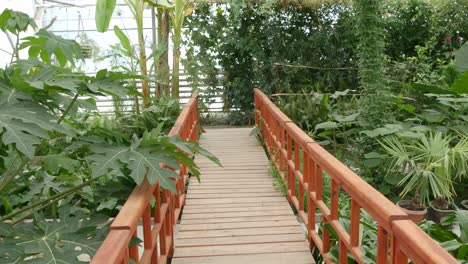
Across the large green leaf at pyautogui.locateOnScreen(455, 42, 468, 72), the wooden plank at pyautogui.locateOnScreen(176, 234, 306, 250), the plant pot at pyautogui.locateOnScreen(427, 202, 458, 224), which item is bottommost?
the plant pot at pyautogui.locateOnScreen(427, 202, 458, 224)

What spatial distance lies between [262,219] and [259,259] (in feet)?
2.63

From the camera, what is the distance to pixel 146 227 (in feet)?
7.79

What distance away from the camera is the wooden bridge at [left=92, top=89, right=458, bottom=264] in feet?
5.70

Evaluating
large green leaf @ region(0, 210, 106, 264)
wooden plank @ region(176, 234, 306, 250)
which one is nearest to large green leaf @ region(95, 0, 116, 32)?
wooden plank @ region(176, 234, 306, 250)

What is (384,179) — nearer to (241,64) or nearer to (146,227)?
(146,227)

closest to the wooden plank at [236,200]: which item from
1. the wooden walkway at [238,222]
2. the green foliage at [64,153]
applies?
the wooden walkway at [238,222]

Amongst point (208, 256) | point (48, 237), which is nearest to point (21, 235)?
point (48, 237)

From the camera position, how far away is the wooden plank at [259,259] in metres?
3.14

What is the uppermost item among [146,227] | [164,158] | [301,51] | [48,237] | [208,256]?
[301,51]

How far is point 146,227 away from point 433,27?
8145 mm

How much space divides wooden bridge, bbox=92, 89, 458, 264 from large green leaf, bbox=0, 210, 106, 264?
15cm

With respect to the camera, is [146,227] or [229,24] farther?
[229,24]

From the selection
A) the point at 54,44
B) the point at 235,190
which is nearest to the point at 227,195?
the point at 235,190

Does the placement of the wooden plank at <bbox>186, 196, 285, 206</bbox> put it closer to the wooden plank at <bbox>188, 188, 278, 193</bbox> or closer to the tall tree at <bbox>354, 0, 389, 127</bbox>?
the wooden plank at <bbox>188, 188, 278, 193</bbox>
